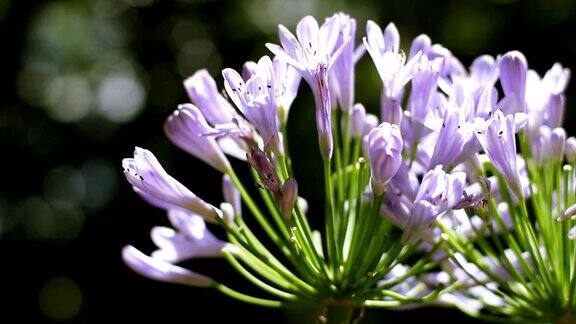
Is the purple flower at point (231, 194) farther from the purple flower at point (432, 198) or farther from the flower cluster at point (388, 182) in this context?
the purple flower at point (432, 198)

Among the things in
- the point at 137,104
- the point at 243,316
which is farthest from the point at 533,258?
the point at 137,104

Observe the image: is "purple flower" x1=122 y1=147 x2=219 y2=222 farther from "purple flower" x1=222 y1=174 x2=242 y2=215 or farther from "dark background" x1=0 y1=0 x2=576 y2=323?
"dark background" x1=0 y1=0 x2=576 y2=323

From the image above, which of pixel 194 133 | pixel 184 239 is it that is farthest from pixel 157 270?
pixel 194 133

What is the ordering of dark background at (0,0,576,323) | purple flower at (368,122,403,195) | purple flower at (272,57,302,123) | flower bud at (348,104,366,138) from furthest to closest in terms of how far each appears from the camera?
dark background at (0,0,576,323), flower bud at (348,104,366,138), purple flower at (272,57,302,123), purple flower at (368,122,403,195)

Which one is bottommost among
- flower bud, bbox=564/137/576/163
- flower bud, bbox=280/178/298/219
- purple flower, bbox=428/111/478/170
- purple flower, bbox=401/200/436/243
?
flower bud, bbox=280/178/298/219

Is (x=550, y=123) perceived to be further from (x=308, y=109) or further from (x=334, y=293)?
(x=308, y=109)

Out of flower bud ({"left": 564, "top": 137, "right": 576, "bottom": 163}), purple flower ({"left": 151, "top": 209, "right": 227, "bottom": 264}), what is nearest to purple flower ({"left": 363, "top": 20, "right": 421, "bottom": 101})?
flower bud ({"left": 564, "top": 137, "right": 576, "bottom": 163})
